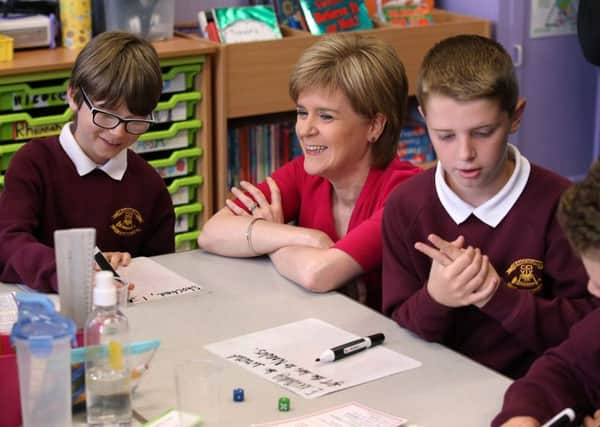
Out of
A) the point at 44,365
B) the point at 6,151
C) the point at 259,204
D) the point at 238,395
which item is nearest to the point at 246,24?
the point at 6,151

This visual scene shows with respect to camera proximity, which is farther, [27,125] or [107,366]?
[27,125]

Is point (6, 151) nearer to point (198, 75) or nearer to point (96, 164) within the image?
point (198, 75)

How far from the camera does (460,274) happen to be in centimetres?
175

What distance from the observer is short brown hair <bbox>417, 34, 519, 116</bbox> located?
186 cm

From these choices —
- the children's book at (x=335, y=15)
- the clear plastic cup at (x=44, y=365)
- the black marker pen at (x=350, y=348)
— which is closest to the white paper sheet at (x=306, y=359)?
the black marker pen at (x=350, y=348)

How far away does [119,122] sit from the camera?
231 centimetres

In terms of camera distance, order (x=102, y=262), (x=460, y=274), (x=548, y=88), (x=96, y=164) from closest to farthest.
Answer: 1. (x=460, y=274)
2. (x=102, y=262)
3. (x=96, y=164)
4. (x=548, y=88)

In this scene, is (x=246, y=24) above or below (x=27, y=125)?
above

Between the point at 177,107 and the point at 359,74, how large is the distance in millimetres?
1623

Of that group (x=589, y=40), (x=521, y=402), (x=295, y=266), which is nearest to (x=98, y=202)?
(x=295, y=266)

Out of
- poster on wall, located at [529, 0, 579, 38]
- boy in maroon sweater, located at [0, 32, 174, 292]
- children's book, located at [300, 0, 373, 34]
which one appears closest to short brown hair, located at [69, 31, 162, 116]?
boy in maroon sweater, located at [0, 32, 174, 292]

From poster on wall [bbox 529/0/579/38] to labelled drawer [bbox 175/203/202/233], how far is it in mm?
1715

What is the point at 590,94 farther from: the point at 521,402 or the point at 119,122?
the point at 521,402

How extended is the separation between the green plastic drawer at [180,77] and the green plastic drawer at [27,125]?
1.21 ft
